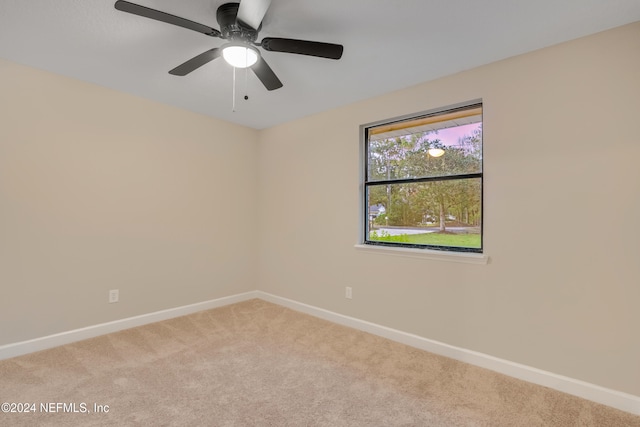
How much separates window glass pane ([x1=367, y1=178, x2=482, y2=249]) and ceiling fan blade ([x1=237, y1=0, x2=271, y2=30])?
1.90m

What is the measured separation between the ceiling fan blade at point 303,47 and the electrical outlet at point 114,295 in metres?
2.64

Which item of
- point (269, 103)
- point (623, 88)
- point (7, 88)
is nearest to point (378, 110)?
point (269, 103)

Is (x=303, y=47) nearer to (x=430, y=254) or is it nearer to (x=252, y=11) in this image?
(x=252, y=11)

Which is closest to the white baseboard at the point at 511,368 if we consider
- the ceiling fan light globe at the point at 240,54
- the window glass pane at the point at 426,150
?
the window glass pane at the point at 426,150

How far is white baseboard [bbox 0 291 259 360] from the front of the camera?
7.86 ft

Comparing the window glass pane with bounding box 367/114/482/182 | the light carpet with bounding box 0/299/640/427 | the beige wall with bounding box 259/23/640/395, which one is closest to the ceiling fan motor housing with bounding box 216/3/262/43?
the beige wall with bounding box 259/23/640/395

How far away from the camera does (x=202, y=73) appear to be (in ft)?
8.18

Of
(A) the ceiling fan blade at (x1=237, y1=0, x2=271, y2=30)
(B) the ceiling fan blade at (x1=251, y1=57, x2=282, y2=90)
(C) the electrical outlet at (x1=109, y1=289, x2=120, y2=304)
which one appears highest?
(A) the ceiling fan blade at (x1=237, y1=0, x2=271, y2=30)

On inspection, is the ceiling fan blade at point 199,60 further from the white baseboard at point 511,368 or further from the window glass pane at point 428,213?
the white baseboard at point 511,368

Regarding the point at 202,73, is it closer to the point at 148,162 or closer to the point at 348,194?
the point at 148,162

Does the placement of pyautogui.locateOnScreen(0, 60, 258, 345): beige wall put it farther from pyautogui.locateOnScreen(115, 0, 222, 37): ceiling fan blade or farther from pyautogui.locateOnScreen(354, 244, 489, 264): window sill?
pyautogui.locateOnScreen(354, 244, 489, 264): window sill

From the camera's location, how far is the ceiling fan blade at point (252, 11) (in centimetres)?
143

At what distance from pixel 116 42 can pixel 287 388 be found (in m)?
2.58

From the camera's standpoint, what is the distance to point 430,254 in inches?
103
